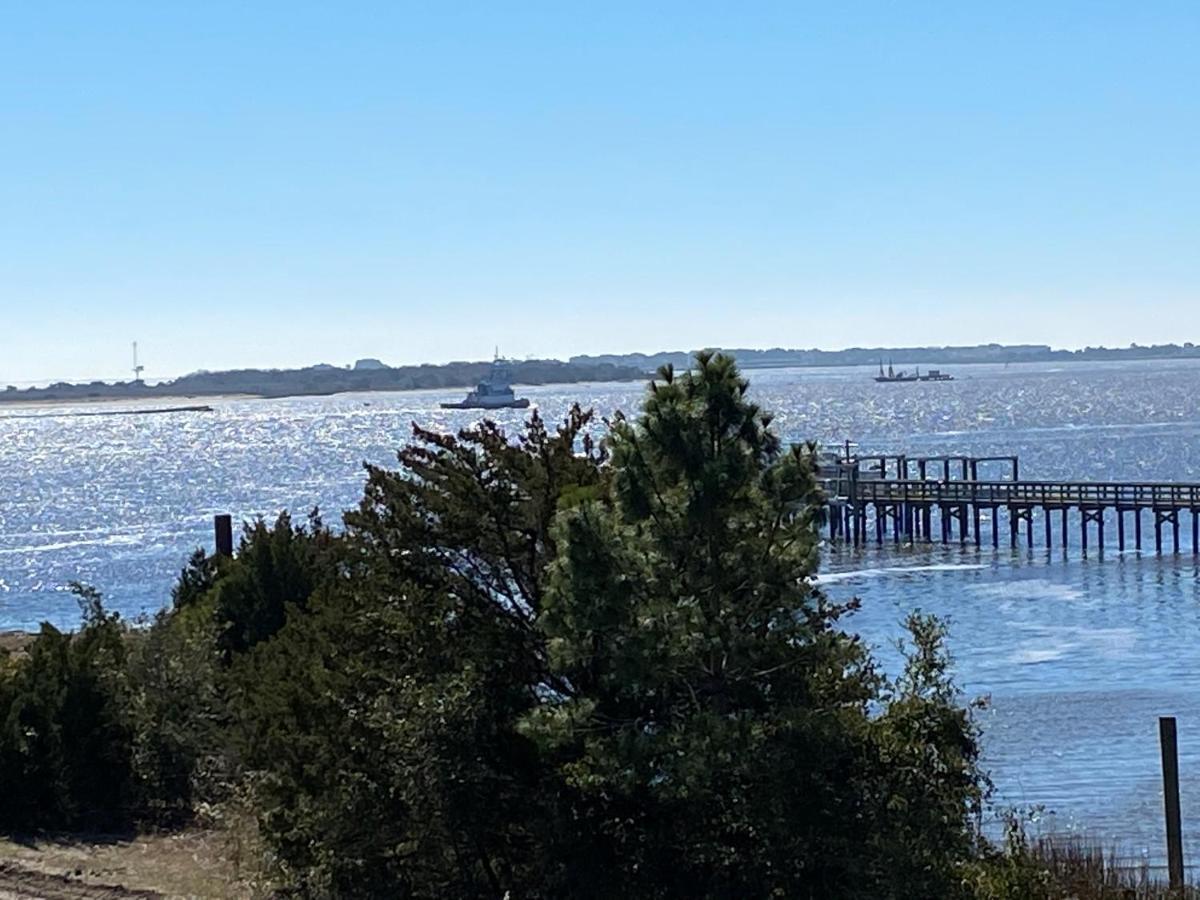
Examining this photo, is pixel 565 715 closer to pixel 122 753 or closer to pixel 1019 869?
pixel 1019 869

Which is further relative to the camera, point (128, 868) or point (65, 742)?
point (65, 742)

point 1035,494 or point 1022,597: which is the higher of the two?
point 1035,494

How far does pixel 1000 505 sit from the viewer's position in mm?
71500

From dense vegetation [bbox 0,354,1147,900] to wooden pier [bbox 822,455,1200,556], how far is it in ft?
165

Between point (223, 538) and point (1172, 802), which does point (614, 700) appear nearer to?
point (1172, 802)

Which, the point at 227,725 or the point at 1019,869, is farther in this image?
the point at 227,725

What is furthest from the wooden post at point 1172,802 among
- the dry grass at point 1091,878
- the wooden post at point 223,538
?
the wooden post at point 223,538

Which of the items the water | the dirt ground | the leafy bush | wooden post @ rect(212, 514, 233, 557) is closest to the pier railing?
the water

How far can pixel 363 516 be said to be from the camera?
53.9ft

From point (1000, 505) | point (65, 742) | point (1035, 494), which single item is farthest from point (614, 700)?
point (1035, 494)

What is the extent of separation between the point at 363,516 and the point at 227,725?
21.9 ft

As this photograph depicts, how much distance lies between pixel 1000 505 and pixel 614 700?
59.1m

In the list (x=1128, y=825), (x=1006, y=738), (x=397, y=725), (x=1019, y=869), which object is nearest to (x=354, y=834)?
(x=397, y=725)

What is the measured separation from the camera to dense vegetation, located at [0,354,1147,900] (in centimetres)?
1355
